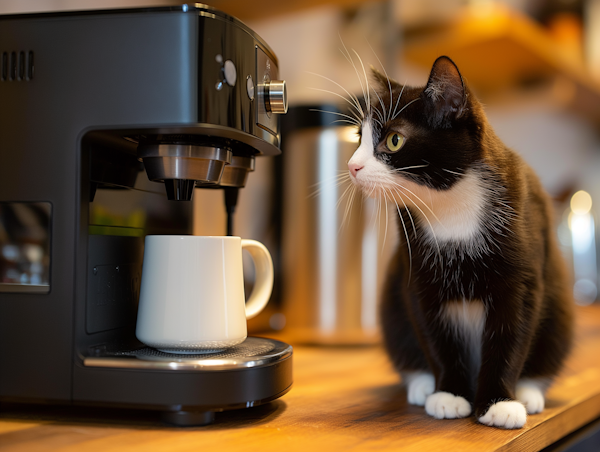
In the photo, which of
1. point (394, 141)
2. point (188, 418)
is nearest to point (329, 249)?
point (394, 141)

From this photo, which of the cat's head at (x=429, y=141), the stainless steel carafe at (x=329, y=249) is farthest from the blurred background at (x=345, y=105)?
the cat's head at (x=429, y=141)

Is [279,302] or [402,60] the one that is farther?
[402,60]

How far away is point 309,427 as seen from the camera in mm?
620

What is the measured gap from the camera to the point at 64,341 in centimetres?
60

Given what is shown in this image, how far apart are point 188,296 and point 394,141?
30 cm

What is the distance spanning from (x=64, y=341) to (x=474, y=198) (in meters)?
0.48

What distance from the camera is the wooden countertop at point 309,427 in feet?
1.81

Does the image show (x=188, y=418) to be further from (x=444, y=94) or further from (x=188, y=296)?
(x=444, y=94)

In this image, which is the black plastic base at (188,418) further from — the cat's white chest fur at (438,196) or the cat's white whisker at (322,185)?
the cat's white whisker at (322,185)

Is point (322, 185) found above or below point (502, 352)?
above

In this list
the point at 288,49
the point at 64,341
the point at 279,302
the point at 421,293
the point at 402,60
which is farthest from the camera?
the point at 402,60

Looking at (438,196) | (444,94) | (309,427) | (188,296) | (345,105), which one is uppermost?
(345,105)

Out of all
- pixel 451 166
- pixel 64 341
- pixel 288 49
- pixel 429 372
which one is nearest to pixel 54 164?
pixel 64 341

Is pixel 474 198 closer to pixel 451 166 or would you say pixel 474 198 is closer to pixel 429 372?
pixel 451 166
